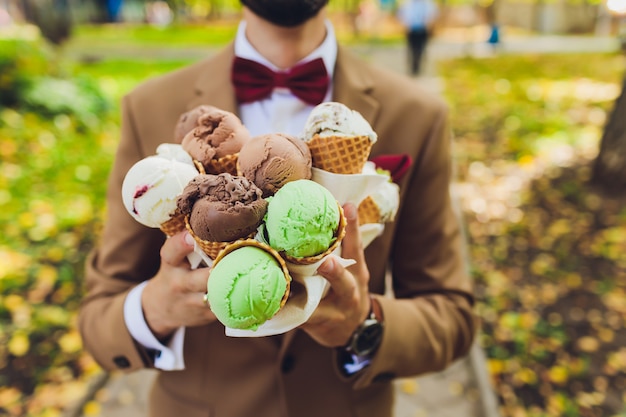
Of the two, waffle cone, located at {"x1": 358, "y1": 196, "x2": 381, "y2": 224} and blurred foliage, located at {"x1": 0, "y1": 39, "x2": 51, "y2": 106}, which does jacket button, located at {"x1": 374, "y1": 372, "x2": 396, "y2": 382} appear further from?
blurred foliage, located at {"x1": 0, "y1": 39, "x2": 51, "y2": 106}

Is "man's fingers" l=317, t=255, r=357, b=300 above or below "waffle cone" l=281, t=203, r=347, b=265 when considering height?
below

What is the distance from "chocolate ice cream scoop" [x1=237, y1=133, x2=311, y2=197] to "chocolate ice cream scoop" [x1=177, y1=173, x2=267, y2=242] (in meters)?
0.04

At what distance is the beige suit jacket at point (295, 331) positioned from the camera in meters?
1.71

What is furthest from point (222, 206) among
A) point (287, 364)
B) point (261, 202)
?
point (287, 364)

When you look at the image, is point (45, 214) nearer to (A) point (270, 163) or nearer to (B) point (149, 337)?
(B) point (149, 337)

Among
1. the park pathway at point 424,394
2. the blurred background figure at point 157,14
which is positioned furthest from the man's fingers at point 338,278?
the blurred background figure at point 157,14

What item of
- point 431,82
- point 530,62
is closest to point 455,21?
point 530,62

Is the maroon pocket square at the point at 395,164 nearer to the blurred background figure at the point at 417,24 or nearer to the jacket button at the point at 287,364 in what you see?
the jacket button at the point at 287,364

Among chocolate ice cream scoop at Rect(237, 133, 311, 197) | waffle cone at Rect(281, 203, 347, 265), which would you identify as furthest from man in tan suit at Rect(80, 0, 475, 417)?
chocolate ice cream scoop at Rect(237, 133, 311, 197)

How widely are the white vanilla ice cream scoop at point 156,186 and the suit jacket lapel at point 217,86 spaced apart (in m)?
0.60

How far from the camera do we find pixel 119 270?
1800 mm

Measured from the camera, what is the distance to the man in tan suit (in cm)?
169

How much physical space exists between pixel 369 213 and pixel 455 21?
3703cm

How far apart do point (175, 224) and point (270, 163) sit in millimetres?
319
